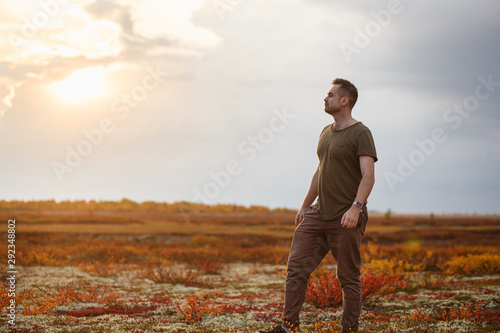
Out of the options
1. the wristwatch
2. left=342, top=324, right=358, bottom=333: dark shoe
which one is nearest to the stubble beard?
the wristwatch

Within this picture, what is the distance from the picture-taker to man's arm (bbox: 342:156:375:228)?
4684 mm

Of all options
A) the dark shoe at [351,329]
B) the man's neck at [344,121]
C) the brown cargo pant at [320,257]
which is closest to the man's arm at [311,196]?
the brown cargo pant at [320,257]

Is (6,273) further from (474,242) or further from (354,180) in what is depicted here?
(474,242)

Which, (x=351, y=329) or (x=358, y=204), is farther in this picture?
(x=351, y=329)

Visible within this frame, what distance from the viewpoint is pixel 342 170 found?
5.04 m

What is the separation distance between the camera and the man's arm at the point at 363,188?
4.68 meters

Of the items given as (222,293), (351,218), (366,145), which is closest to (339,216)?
(351,218)

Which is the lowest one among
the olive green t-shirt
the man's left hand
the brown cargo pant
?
the brown cargo pant

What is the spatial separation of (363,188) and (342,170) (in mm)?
387

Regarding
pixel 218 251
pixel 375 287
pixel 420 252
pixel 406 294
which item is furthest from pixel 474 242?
pixel 375 287

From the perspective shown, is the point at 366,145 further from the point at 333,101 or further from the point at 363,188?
the point at 333,101

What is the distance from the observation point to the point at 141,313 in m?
7.50

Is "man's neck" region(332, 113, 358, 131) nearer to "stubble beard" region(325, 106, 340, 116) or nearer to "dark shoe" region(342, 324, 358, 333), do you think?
"stubble beard" region(325, 106, 340, 116)

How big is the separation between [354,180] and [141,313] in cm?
448
